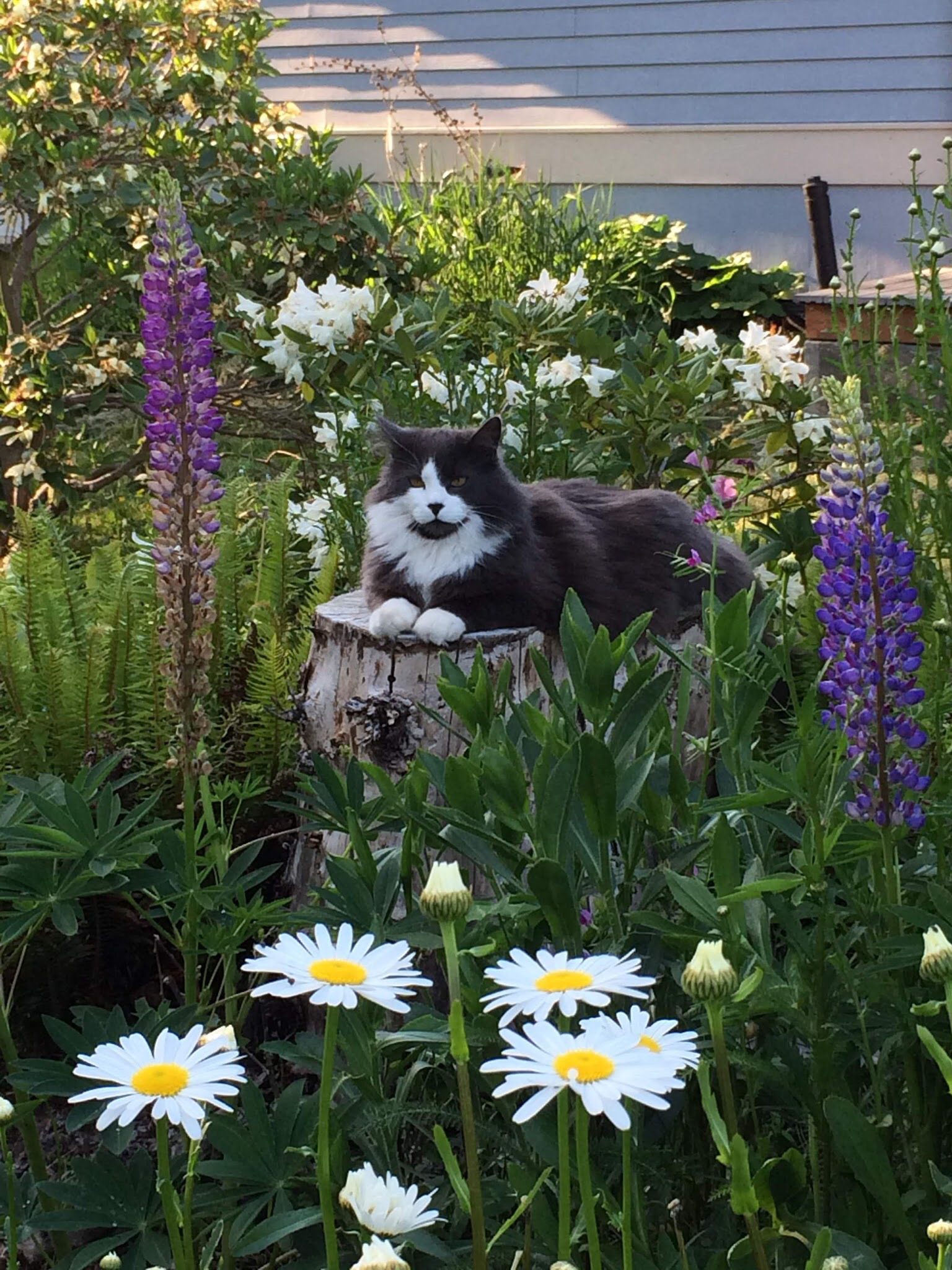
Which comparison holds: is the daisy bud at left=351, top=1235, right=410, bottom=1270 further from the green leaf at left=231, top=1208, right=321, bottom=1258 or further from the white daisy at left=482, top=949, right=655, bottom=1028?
the green leaf at left=231, top=1208, right=321, bottom=1258

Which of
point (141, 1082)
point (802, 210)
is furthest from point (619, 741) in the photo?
point (802, 210)

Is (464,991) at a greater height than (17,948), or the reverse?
(464,991)

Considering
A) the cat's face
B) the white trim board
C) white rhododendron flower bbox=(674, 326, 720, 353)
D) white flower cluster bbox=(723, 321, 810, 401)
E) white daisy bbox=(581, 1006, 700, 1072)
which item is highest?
the white trim board

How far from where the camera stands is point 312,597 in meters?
3.57

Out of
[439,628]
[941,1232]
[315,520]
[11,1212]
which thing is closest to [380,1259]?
[941,1232]

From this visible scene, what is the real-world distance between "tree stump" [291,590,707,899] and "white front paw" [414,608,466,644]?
16 mm

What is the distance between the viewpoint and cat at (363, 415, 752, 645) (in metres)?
2.88

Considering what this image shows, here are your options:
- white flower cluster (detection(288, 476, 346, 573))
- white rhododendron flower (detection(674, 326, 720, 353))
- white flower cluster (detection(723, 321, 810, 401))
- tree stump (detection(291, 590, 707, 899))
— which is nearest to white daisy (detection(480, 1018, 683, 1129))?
tree stump (detection(291, 590, 707, 899))

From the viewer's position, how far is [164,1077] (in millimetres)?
986

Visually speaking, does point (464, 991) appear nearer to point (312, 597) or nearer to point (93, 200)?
point (312, 597)

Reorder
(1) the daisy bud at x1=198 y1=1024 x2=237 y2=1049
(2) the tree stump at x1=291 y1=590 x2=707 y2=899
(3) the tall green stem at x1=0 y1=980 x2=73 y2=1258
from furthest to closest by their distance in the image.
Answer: (2) the tree stump at x1=291 y1=590 x2=707 y2=899 → (3) the tall green stem at x1=0 y1=980 x2=73 y2=1258 → (1) the daisy bud at x1=198 y1=1024 x2=237 y2=1049

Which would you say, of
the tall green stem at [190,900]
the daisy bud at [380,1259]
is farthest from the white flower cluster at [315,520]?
the daisy bud at [380,1259]

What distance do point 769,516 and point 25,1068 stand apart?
3.11 metres

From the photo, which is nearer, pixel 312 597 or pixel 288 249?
pixel 312 597
